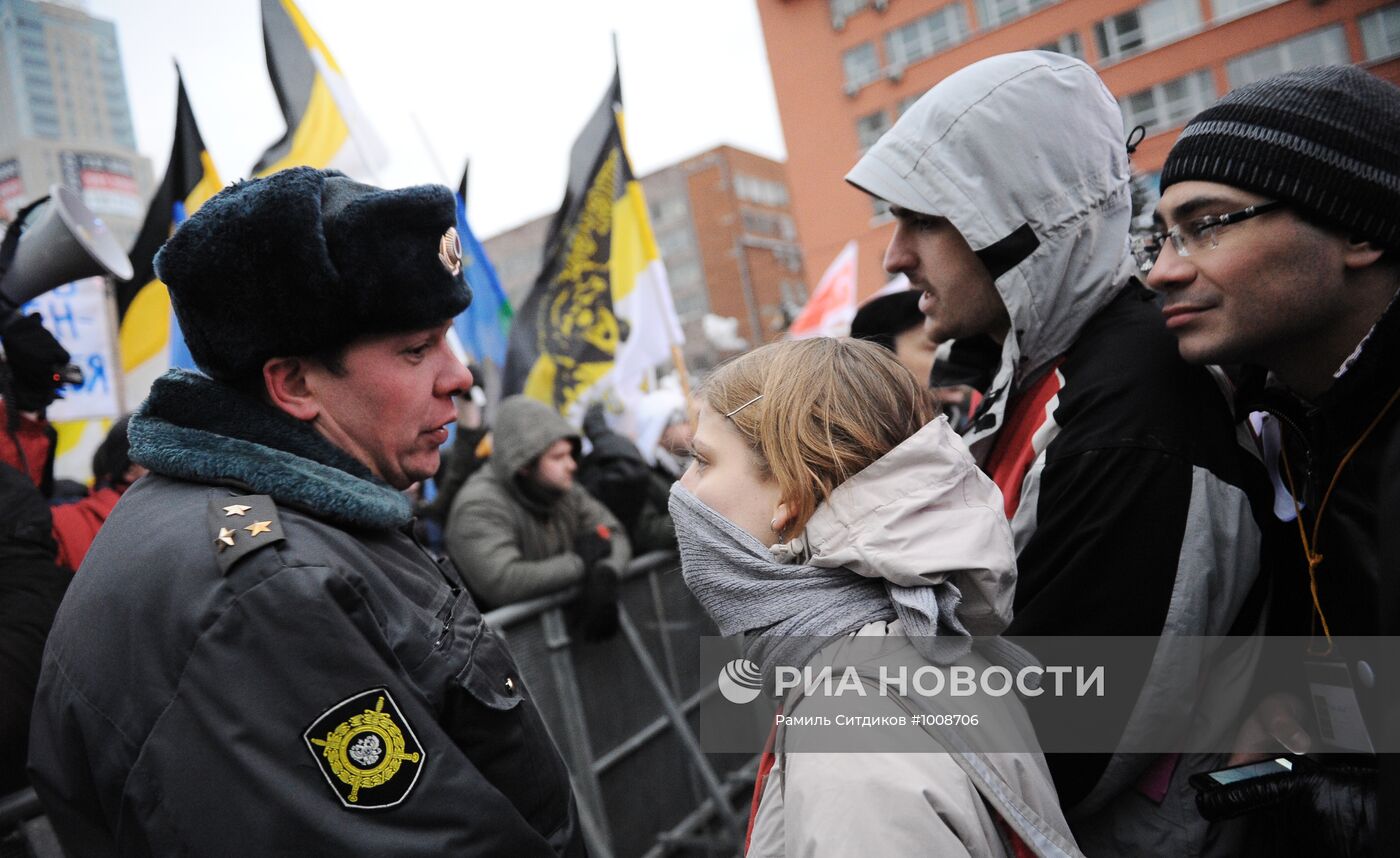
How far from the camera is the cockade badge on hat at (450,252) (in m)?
1.69

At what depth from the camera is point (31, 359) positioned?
2455 mm

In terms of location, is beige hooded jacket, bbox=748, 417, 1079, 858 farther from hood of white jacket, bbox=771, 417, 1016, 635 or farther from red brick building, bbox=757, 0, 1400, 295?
red brick building, bbox=757, 0, 1400, 295

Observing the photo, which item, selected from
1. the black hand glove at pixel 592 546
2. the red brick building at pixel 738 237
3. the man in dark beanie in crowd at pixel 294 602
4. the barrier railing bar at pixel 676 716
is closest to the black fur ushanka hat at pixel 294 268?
the man in dark beanie in crowd at pixel 294 602

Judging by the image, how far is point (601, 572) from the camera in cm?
438

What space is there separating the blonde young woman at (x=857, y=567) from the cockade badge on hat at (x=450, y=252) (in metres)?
0.59

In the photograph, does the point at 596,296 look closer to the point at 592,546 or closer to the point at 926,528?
the point at 592,546

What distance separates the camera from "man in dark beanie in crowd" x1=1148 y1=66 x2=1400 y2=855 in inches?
62.2

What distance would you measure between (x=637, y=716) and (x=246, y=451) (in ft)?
11.4

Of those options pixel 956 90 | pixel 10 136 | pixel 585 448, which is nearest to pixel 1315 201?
pixel 956 90

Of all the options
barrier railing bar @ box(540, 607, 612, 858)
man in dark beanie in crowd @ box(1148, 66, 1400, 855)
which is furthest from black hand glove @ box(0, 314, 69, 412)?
man in dark beanie in crowd @ box(1148, 66, 1400, 855)

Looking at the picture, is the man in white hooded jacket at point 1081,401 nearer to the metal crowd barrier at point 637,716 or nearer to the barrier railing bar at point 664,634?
the metal crowd barrier at point 637,716

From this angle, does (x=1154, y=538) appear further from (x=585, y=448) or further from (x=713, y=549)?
(x=585, y=448)

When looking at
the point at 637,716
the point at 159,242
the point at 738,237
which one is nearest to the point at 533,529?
the point at 637,716

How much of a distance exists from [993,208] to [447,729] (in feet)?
5.55
